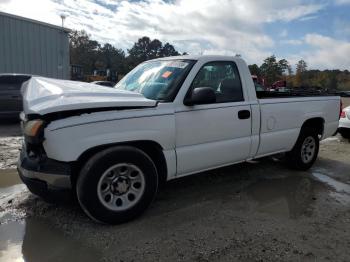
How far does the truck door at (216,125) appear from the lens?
12.7ft

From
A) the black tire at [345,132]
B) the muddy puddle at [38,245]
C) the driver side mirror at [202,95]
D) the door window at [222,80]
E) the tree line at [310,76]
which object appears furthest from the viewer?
the tree line at [310,76]

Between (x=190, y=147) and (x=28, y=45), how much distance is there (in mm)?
16021

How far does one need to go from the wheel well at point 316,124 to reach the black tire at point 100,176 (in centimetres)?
320

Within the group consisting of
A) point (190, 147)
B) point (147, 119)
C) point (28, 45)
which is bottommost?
point (190, 147)

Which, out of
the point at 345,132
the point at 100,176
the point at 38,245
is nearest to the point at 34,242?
the point at 38,245

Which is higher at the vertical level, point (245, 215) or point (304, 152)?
point (304, 152)

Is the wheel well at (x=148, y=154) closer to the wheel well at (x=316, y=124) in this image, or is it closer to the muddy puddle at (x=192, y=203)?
the muddy puddle at (x=192, y=203)

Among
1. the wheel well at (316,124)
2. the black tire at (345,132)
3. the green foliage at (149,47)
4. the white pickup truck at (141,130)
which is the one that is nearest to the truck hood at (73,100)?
the white pickup truck at (141,130)

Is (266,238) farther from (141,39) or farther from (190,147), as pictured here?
(141,39)

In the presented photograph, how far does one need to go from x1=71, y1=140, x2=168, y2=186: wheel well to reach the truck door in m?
0.20

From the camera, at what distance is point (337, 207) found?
4.20 meters

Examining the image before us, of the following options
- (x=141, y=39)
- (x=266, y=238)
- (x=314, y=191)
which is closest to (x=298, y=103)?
(x=314, y=191)

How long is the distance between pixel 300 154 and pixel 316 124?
65cm

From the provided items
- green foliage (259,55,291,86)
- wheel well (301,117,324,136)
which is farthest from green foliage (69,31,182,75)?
wheel well (301,117,324,136)
